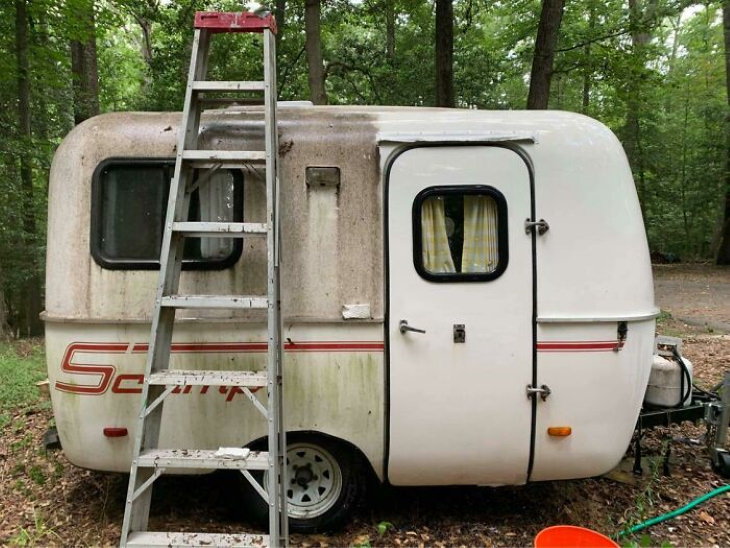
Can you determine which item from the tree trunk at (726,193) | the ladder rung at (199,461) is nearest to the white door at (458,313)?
the ladder rung at (199,461)

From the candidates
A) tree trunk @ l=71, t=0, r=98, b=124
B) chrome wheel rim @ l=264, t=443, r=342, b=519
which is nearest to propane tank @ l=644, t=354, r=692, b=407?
chrome wheel rim @ l=264, t=443, r=342, b=519

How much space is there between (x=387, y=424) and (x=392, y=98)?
1070 centimetres

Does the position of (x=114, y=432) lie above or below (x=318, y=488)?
above

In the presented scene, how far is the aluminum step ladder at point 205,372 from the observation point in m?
2.83

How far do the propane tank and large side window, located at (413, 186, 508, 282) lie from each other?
5.53ft

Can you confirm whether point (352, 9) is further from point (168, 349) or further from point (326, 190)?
point (168, 349)

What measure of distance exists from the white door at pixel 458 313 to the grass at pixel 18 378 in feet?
14.0

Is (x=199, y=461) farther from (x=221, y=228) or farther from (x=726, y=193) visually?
(x=726, y=193)

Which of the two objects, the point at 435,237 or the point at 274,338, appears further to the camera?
the point at 435,237

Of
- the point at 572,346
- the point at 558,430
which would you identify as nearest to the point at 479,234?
the point at 572,346

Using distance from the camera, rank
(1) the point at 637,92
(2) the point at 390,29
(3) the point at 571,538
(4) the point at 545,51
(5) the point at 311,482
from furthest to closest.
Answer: (2) the point at 390,29 < (1) the point at 637,92 < (4) the point at 545,51 < (5) the point at 311,482 < (3) the point at 571,538

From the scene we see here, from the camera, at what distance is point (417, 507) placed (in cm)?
397

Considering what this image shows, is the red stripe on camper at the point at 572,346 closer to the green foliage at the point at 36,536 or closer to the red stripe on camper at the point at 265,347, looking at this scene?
the red stripe on camper at the point at 265,347

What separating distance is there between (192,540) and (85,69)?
10.7 metres
